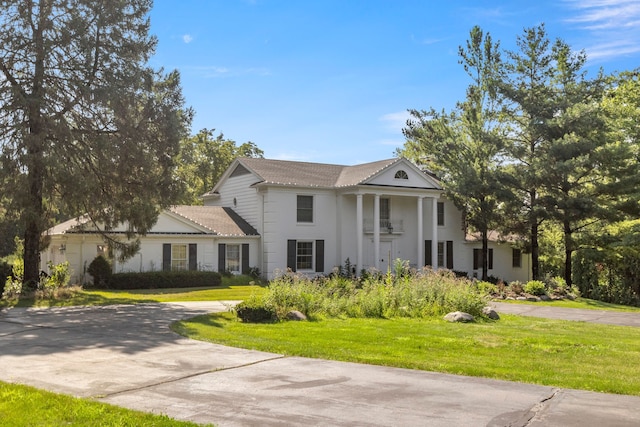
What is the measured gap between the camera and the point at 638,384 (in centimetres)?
784

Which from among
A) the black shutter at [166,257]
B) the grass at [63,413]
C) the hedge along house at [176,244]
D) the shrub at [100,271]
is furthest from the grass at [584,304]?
the grass at [63,413]

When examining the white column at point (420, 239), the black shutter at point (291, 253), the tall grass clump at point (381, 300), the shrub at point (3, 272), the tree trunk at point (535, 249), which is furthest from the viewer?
the white column at point (420, 239)

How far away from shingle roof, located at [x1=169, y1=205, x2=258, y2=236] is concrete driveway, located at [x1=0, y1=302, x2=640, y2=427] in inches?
826

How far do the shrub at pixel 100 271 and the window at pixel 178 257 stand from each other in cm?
366

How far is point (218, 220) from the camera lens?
33.5 m

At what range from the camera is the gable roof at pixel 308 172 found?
3312 cm

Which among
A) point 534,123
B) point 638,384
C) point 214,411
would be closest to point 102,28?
point 214,411

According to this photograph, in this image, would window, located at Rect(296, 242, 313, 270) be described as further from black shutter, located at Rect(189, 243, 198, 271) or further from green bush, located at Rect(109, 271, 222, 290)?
black shutter, located at Rect(189, 243, 198, 271)

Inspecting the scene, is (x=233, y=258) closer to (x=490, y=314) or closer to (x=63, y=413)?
(x=490, y=314)

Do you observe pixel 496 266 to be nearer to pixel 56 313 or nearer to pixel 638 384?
pixel 56 313

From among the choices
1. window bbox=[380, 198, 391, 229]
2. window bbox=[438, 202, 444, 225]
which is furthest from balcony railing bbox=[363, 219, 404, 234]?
window bbox=[438, 202, 444, 225]

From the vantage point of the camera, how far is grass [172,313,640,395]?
8.52 metres

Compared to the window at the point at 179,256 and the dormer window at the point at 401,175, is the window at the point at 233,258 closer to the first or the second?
the window at the point at 179,256

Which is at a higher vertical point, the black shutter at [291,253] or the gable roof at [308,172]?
the gable roof at [308,172]
